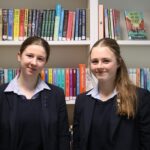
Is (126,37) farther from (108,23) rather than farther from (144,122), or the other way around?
(144,122)

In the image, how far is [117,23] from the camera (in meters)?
2.36

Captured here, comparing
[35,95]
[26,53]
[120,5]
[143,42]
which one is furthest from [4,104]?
[120,5]

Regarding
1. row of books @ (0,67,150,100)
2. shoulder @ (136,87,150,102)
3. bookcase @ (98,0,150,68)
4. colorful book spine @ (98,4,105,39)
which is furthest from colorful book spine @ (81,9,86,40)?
shoulder @ (136,87,150,102)

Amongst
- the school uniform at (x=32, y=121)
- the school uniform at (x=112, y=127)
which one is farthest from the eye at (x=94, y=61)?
the school uniform at (x=32, y=121)

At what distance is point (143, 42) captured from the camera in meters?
2.32

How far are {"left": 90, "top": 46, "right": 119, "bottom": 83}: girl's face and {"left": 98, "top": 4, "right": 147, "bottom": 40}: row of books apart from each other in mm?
560

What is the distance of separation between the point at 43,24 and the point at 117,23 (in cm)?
62

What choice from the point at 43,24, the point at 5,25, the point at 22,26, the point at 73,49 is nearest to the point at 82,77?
the point at 73,49

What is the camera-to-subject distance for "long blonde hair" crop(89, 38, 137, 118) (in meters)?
1.70

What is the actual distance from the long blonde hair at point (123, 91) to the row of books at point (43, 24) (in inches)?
21.4

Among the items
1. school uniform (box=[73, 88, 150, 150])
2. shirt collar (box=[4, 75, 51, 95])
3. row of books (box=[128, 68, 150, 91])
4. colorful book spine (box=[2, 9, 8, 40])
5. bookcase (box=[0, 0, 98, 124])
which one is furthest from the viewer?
bookcase (box=[0, 0, 98, 124])

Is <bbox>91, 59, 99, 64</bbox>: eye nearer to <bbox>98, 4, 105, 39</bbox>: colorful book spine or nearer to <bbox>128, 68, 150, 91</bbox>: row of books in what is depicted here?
<bbox>98, 4, 105, 39</bbox>: colorful book spine

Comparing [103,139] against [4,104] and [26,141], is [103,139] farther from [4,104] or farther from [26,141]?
[4,104]

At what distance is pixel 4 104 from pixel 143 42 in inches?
48.6
